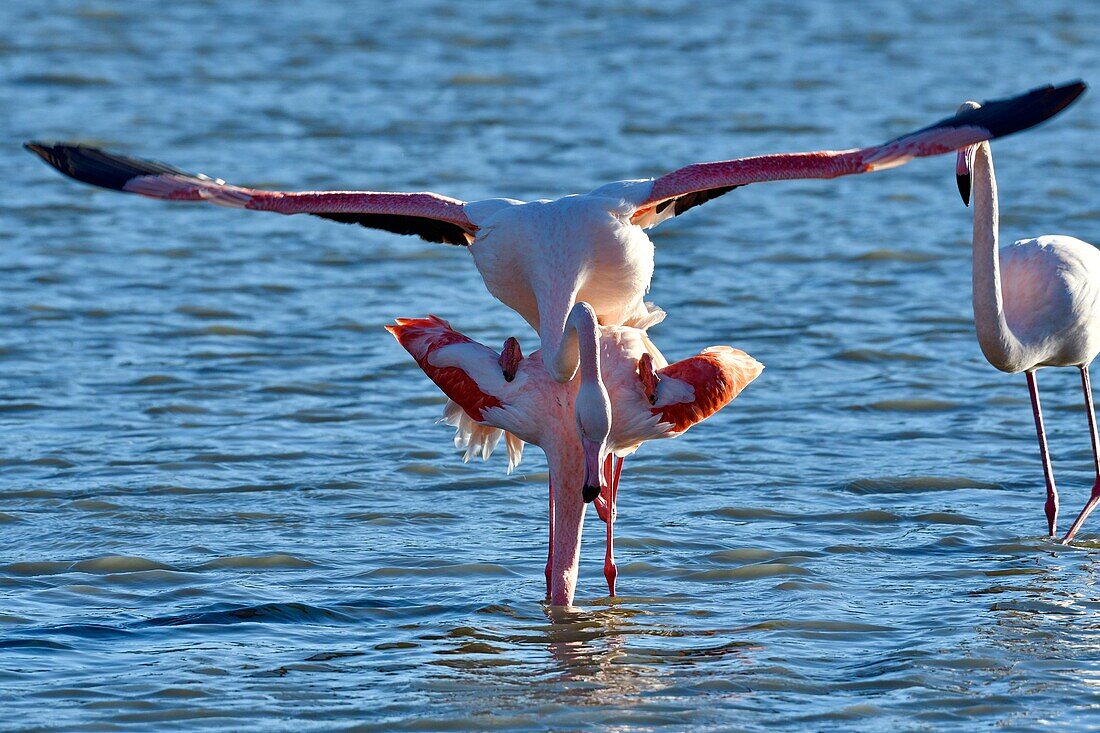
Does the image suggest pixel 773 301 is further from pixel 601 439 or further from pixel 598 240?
pixel 601 439

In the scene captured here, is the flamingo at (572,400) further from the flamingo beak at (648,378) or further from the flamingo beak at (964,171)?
the flamingo beak at (964,171)

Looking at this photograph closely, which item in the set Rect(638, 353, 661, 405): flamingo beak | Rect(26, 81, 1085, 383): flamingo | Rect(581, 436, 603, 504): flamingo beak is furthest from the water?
A: Rect(26, 81, 1085, 383): flamingo

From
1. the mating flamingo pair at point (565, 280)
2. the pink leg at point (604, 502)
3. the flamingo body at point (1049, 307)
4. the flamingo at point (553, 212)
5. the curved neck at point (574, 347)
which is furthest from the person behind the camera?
the flamingo body at point (1049, 307)

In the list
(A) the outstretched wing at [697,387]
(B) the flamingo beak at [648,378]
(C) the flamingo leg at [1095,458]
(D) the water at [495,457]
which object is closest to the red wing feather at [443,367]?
(B) the flamingo beak at [648,378]

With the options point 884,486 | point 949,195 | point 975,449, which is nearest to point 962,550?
point 884,486

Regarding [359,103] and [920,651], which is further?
[359,103]

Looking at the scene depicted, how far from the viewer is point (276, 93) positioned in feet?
64.0

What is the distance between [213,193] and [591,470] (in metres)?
2.19

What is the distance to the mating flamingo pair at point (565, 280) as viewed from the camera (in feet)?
23.8

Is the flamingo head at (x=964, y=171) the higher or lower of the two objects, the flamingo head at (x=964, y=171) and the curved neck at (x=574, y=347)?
the higher

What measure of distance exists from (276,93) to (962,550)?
42.5ft

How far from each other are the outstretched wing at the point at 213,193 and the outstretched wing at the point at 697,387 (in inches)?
48.7

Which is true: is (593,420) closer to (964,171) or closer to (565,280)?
(565,280)

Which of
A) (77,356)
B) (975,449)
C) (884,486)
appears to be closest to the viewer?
(884,486)
